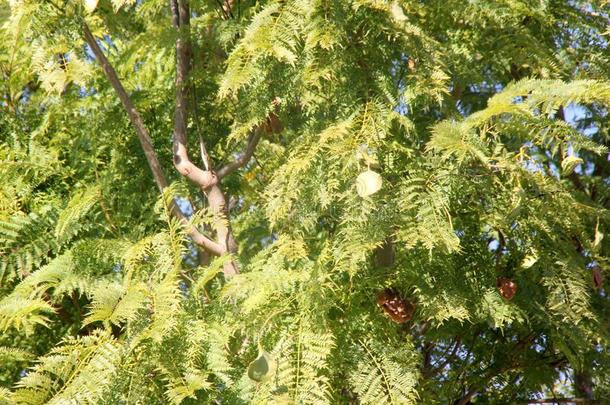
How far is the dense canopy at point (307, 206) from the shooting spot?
5.99 ft

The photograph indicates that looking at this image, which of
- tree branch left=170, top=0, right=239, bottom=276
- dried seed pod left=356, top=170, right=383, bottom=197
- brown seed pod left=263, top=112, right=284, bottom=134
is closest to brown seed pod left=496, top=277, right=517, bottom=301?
dried seed pod left=356, top=170, right=383, bottom=197

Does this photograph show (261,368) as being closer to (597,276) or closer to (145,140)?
(145,140)

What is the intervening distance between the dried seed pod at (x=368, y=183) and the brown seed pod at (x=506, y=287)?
2.22ft

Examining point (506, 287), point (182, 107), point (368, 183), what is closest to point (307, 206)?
point (368, 183)

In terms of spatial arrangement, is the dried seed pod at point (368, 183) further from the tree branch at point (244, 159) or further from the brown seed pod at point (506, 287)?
the tree branch at point (244, 159)

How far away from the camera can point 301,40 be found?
2.14 m

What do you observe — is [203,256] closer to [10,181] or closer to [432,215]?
[10,181]

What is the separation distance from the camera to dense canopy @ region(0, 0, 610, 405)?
183 centimetres

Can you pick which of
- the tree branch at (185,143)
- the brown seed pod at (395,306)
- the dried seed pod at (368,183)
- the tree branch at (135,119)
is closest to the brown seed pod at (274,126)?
the tree branch at (185,143)

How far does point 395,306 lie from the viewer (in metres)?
2.14

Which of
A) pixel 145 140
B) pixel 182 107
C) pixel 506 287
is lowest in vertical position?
→ pixel 506 287

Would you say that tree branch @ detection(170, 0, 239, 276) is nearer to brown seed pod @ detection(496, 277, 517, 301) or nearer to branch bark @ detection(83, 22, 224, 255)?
branch bark @ detection(83, 22, 224, 255)

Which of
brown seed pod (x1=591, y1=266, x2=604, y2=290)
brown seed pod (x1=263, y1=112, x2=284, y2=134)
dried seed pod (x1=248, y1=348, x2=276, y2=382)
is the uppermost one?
brown seed pod (x1=263, y1=112, x2=284, y2=134)

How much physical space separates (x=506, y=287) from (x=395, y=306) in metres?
0.35
